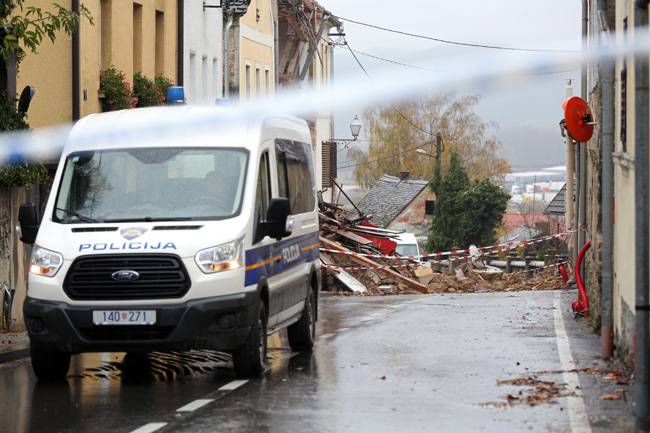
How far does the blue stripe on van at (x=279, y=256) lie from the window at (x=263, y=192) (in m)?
0.22

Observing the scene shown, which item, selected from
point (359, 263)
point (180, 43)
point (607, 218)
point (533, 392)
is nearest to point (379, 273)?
point (359, 263)

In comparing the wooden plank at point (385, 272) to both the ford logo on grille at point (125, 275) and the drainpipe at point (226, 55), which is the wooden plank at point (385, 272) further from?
the ford logo on grille at point (125, 275)

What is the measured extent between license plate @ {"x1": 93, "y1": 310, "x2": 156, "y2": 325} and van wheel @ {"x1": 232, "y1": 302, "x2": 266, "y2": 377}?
92cm

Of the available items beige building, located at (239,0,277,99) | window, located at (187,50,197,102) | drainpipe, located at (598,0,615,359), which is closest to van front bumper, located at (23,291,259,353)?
drainpipe, located at (598,0,615,359)

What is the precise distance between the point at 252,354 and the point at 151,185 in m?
1.84

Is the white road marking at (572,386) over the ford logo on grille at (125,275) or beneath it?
beneath

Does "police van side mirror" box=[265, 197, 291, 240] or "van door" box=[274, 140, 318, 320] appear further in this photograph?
"van door" box=[274, 140, 318, 320]

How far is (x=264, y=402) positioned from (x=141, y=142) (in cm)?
341

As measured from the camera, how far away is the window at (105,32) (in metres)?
26.4

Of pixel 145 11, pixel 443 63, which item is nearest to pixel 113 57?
pixel 145 11

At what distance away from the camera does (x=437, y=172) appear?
71438 millimetres

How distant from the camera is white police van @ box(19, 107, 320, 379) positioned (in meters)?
11.9

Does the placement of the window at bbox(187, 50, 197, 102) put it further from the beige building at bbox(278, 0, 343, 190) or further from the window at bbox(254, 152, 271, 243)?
the window at bbox(254, 152, 271, 243)

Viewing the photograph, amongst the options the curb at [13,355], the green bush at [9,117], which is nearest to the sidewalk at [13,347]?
the curb at [13,355]
